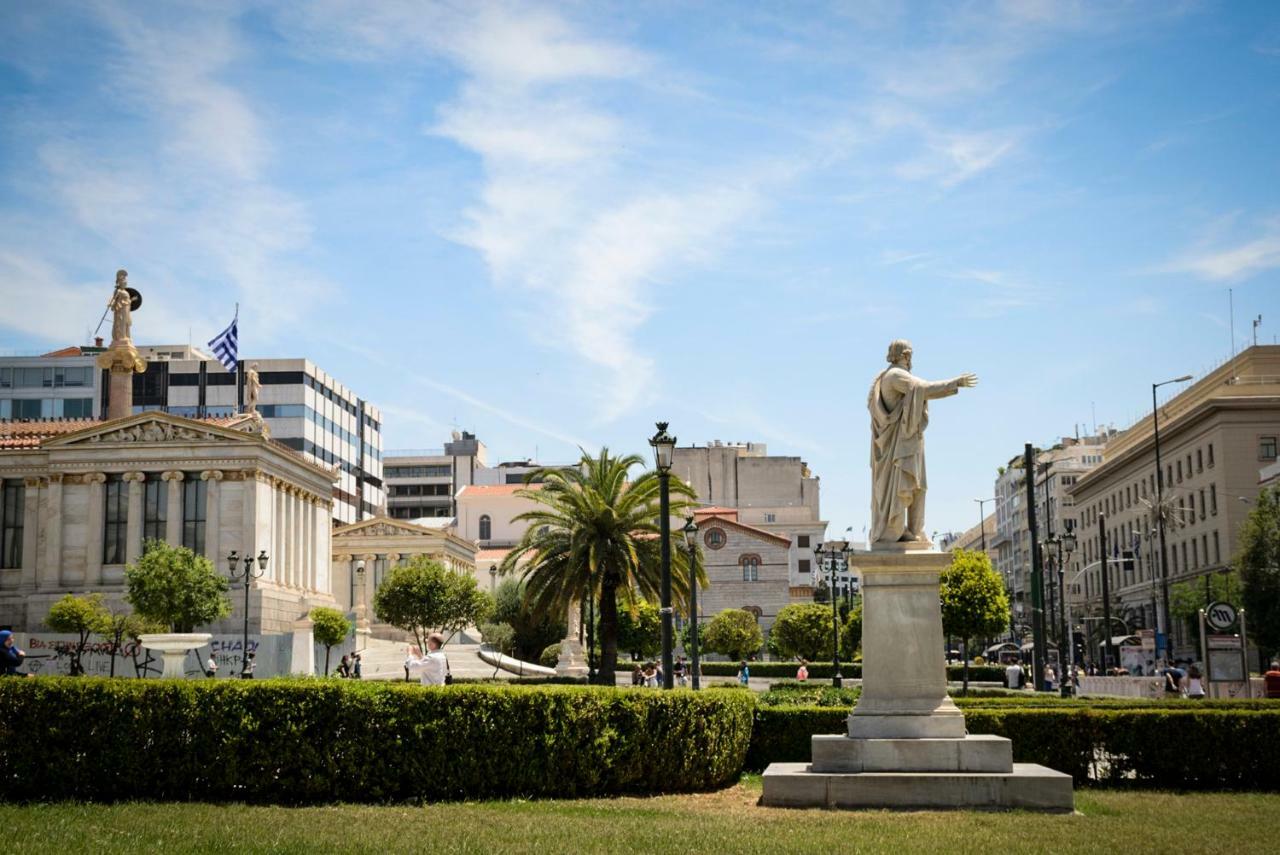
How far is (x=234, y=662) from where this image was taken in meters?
48.9

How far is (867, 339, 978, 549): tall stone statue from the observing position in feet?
48.1

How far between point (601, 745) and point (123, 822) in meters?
5.24

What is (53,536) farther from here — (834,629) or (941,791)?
(941,791)

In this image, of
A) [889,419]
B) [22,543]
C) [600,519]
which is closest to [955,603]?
[600,519]

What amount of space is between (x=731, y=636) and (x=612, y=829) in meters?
65.3

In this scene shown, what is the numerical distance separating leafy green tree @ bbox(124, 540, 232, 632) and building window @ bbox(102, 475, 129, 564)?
517 inches

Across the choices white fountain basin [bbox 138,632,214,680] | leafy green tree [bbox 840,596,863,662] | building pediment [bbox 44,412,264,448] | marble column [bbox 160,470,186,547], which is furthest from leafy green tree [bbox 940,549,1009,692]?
marble column [bbox 160,470,186,547]

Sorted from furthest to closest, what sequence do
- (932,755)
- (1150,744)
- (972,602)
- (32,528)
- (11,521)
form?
1. (11,521)
2. (32,528)
3. (972,602)
4. (1150,744)
5. (932,755)

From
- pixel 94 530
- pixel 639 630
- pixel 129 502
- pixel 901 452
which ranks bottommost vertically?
pixel 639 630

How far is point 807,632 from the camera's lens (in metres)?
70.5

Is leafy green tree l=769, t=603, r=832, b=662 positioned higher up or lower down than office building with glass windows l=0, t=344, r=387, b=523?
lower down

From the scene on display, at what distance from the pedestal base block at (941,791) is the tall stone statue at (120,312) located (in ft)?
211

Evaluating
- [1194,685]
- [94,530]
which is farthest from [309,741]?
[94,530]

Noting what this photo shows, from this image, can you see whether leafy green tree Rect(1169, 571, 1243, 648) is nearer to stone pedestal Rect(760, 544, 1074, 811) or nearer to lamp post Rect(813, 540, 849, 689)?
lamp post Rect(813, 540, 849, 689)
